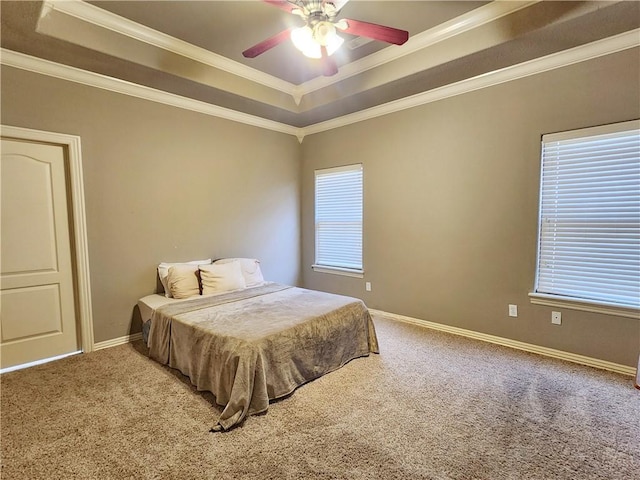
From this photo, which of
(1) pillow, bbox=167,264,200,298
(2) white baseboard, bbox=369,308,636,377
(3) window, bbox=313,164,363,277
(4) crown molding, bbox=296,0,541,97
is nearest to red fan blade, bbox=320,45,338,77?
(4) crown molding, bbox=296,0,541,97

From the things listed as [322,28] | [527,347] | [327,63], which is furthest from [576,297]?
[322,28]

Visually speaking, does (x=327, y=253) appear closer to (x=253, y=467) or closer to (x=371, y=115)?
(x=371, y=115)

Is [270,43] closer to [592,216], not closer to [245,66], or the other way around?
[245,66]

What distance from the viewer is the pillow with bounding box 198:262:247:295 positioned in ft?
11.3

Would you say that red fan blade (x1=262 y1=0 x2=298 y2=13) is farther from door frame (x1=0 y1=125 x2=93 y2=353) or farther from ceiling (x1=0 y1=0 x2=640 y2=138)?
door frame (x1=0 y1=125 x2=93 y2=353)

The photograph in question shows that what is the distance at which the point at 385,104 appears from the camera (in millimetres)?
3941

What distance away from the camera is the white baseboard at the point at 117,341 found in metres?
3.21

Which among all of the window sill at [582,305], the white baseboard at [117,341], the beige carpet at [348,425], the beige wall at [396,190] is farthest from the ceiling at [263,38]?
the beige carpet at [348,425]

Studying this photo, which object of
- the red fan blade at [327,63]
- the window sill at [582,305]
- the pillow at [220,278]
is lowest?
the window sill at [582,305]

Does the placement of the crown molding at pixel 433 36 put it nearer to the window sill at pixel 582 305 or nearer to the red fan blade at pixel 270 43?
the red fan blade at pixel 270 43

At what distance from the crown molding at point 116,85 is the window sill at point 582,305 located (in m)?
3.91

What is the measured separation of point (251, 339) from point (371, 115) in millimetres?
3214

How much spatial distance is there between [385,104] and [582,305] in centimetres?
293

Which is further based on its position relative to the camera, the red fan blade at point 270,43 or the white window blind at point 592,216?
the white window blind at point 592,216
